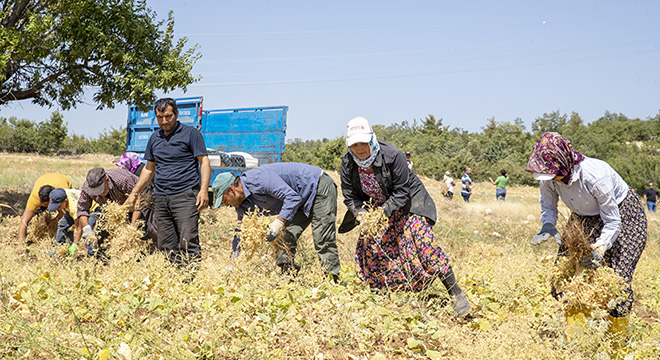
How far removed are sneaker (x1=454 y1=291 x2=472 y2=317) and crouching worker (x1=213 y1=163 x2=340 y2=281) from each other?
1.01 meters

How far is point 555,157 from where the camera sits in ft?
9.87

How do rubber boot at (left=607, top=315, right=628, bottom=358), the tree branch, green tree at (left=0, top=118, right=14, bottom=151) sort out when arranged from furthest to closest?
green tree at (left=0, top=118, right=14, bottom=151) → the tree branch → rubber boot at (left=607, top=315, right=628, bottom=358)

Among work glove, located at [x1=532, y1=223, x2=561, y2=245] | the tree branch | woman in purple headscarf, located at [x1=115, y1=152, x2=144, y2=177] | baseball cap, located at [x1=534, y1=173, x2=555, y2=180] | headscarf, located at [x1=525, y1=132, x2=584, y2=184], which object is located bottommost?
work glove, located at [x1=532, y1=223, x2=561, y2=245]

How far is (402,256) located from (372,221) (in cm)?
45

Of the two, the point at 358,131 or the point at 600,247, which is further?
the point at 358,131

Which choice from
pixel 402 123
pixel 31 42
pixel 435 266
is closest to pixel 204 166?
pixel 435 266

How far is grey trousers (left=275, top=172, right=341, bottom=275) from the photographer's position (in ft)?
13.1

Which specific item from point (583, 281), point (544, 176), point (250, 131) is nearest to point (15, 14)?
point (250, 131)

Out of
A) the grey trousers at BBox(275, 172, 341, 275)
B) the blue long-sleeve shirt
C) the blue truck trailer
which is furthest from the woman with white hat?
the blue truck trailer

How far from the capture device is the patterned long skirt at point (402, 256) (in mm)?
3572

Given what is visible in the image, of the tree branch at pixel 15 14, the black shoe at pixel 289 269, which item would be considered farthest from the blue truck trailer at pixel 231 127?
the black shoe at pixel 289 269

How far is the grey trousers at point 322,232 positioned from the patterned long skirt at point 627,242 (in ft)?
5.98

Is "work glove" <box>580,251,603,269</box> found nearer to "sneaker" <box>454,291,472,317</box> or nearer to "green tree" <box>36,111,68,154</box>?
"sneaker" <box>454,291,472,317</box>

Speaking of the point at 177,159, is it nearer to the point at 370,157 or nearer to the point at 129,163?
the point at 129,163
